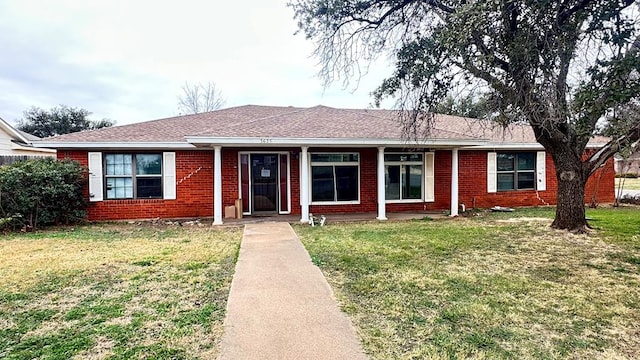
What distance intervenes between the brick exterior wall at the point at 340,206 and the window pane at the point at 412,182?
0.32 metres

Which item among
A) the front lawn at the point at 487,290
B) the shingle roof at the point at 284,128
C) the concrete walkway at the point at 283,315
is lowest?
the front lawn at the point at 487,290

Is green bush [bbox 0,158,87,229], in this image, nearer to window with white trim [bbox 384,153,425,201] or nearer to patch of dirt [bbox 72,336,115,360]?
patch of dirt [bbox 72,336,115,360]

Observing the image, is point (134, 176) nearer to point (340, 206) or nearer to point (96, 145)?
point (96, 145)

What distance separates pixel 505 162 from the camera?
13133mm

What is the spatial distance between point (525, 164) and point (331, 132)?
757cm

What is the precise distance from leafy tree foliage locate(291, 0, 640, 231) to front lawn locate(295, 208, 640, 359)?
1.97 m

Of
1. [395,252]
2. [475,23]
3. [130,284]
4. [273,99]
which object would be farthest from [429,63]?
[273,99]

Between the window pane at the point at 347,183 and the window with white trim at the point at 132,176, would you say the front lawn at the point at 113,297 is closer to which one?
Answer: the window with white trim at the point at 132,176

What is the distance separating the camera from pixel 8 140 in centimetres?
1681

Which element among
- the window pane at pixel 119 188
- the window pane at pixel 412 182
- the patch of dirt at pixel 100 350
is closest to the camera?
the patch of dirt at pixel 100 350

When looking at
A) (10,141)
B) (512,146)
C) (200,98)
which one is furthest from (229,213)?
(200,98)

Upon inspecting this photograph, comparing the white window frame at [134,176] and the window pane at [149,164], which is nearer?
the white window frame at [134,176]

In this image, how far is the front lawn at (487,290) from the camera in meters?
3.16

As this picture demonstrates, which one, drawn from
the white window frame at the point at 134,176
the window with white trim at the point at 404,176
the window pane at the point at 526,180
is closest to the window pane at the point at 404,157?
the window with white trim at the point at 404,176
